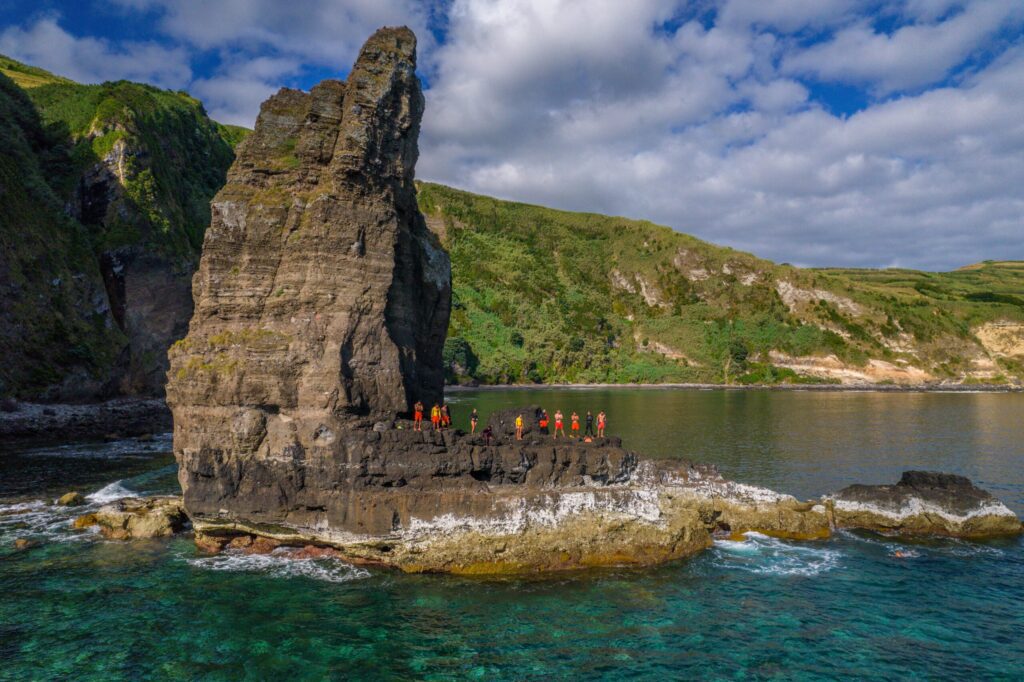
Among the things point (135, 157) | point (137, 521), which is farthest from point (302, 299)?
point (135, 157)

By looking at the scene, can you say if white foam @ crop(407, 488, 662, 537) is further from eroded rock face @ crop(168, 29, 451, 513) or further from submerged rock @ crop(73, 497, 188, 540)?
submerged rock @ crop(73, 497, 188, 540)

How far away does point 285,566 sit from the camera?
19750 mm

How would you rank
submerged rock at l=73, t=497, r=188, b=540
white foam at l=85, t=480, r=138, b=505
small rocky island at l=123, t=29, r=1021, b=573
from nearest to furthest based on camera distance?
small rocky island at l=123, t=29, r=1021, b=573, submerged rock at l=73, t=497, r=188, b=540, white foam at l=85, t=480, r=138, b=505

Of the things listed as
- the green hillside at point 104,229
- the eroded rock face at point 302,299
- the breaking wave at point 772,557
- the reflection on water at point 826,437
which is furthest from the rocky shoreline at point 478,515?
the green hillside at point 104,229

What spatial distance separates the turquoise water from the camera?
13.9 m

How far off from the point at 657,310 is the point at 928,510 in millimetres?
133130

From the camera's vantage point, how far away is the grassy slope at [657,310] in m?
128

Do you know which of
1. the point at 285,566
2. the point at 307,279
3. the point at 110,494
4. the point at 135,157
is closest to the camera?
the point at 285,566

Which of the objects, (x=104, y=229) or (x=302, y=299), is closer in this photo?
(x=302, y=299)

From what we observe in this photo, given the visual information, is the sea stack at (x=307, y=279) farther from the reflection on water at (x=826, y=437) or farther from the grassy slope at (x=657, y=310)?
the grassy slope at (x=657, y=310)

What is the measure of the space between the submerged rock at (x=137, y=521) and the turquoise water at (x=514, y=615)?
92 centimetres

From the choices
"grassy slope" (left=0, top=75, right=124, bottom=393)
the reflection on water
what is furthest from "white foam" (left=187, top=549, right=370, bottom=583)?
"grassy slope" (left=0, top=75, right=124, bottom=393)

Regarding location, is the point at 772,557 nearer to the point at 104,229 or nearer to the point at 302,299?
the point at 302,299

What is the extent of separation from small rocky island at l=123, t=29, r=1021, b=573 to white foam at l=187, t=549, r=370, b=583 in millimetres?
680
